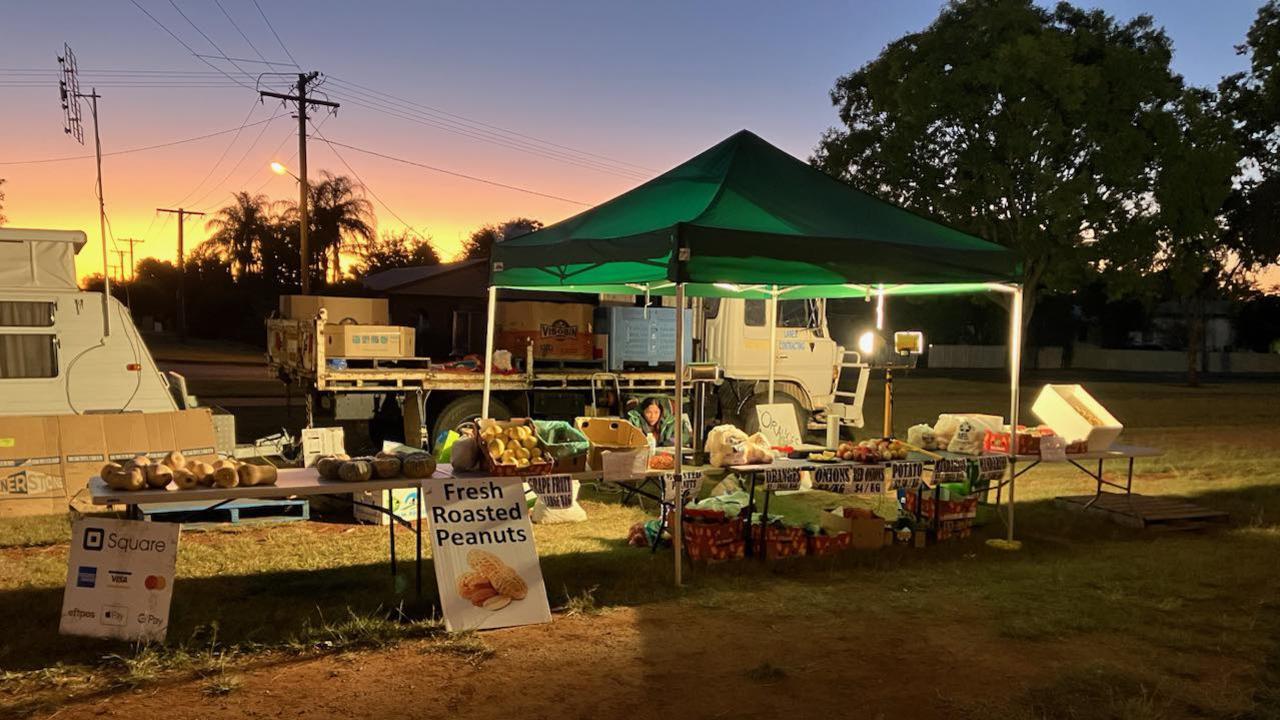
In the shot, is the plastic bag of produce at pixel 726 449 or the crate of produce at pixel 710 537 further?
the crate of produce at pixel 710 537

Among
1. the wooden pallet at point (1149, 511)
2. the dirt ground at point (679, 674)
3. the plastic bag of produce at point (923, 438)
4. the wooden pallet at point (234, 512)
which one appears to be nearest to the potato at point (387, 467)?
the dirt ground at point (679, 674)

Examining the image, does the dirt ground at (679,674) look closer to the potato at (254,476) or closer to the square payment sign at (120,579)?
the square payment sign at (120,579)

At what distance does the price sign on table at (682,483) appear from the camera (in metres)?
5.91

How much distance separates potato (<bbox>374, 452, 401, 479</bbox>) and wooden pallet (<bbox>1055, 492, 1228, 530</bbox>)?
21.5 feet

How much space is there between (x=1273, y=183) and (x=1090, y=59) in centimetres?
664

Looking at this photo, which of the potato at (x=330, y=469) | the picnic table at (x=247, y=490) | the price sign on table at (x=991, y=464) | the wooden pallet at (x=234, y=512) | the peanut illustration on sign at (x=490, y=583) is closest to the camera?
the picnic table at (x=247, y=490)

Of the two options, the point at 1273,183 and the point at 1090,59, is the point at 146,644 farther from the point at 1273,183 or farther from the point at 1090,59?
the point at 1273,183

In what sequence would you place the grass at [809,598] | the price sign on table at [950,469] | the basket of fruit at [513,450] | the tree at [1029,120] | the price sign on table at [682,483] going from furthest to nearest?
the tree at [1029,120] → the price sign on table at [950,469] → the price sign on table at [682,483] → the basket of fruit at [513,450] → the grass at [809,598]

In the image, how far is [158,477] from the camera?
4.89 metres

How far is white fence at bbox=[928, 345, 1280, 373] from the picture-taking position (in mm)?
44594

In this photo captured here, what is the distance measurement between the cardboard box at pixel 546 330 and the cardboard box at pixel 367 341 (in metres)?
1.36

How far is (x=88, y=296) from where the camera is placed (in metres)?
9.08

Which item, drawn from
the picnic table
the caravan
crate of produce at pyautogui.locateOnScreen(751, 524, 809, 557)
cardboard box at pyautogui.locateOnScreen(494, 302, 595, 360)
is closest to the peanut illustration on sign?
the picnic table

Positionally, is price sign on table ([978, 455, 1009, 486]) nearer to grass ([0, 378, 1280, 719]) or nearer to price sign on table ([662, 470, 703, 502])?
grass ([0, 378, 1280, 719])
